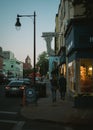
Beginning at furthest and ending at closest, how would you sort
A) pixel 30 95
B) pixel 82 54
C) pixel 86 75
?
pixel 86 75 < pixel 82 54 < pixel 30 95

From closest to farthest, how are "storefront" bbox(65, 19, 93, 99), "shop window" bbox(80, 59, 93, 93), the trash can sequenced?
the trash can < "storefront" bbox(65, 19, 93, 99) < "shop window" bbox(80, 59, 93, 93)

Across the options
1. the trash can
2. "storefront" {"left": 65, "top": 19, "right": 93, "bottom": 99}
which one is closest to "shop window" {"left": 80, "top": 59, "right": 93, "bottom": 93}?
"storefront" {"left": 65, "top": 19, "right": 93, "bottom": 99}

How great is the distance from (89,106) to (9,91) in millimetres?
12624

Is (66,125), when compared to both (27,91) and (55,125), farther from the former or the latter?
(27,91)

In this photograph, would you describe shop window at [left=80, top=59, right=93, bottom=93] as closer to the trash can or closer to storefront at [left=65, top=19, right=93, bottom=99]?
storefront at [left=65, top=19, right=93, bottom=99]

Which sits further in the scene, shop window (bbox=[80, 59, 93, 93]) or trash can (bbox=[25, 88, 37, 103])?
shop window (bbox=[80, 59, 93, 93])

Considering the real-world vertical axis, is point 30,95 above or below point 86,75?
below

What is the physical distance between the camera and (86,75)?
2322cm

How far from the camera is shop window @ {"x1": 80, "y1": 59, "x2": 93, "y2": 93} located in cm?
2267

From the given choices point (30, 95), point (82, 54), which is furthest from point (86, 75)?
point (30, 95)

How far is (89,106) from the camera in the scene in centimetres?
1969

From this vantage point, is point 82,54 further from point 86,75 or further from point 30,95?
point 30,95

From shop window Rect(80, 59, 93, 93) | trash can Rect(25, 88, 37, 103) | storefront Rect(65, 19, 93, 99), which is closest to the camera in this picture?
trash can Rect(25, 88, 37, 103)

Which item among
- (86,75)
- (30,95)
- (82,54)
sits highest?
(82,54)
